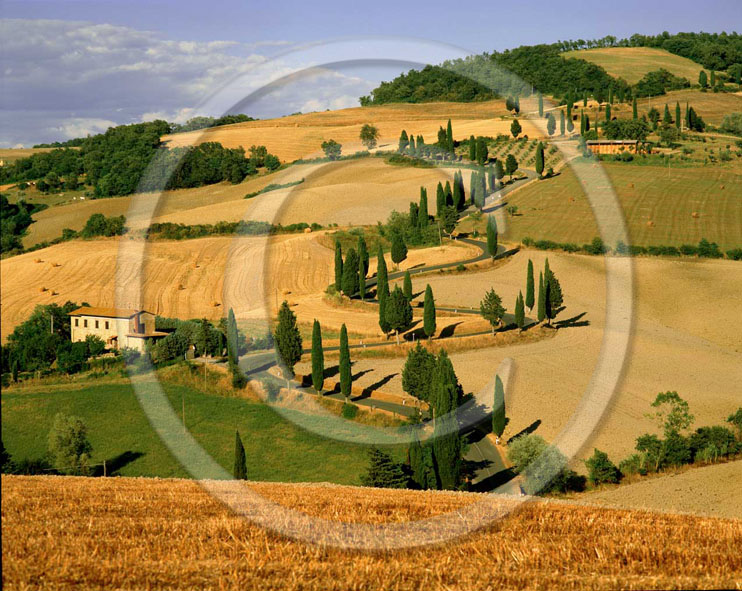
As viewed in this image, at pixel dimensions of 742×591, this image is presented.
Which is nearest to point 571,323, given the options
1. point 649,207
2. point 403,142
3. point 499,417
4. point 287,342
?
point 499,417

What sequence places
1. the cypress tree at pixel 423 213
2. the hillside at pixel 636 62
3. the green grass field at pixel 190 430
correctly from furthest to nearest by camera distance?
the hillside at pixel 636 62 → the cypress tree at pixel 423 213 → the green grass field at pixel 190 430

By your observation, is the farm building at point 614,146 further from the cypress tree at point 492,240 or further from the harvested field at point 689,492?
the harvested field at point 689,492

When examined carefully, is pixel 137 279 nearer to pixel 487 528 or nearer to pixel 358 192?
pixel 487 528

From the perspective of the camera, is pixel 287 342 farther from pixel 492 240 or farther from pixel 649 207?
pixel 649 207

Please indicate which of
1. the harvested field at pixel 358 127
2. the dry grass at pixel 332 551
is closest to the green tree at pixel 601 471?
the dry grass at pixel 332 551

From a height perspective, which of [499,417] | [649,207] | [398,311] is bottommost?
[499,417]

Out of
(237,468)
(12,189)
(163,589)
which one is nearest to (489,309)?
(237,468)

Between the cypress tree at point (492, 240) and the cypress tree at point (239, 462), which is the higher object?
the cypress tree at point (492, 240)
